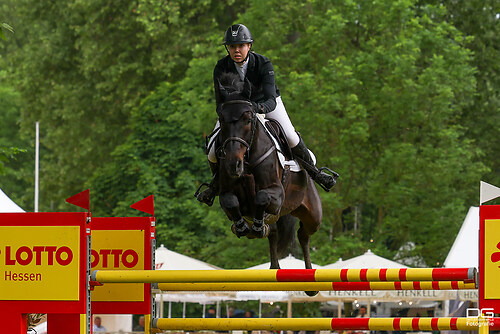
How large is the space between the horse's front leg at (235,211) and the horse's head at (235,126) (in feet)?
0.84

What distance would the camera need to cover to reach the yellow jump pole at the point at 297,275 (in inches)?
256

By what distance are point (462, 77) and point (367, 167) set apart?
312 cm

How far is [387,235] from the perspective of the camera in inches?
944

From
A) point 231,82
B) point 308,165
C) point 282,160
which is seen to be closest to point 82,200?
point 231,82

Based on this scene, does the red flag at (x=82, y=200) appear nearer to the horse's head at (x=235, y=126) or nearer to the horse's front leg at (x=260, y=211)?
the horse's head at (x=235, y=126)

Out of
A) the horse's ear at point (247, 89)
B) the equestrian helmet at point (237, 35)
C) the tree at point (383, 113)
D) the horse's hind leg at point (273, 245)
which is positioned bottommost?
the horse's hind leg at point (273, 245)

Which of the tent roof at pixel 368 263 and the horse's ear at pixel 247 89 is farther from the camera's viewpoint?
the tent roof at pixel 368 263

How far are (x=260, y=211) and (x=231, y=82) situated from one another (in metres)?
1.08

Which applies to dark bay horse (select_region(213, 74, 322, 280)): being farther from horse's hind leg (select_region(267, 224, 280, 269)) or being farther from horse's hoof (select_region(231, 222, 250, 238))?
horse's hind leg (select_region(267, 224, 280, 269))

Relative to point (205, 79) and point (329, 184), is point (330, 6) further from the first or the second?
point (329, 184)

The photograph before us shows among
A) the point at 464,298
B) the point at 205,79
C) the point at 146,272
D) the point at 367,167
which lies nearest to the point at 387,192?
the point at 367,167

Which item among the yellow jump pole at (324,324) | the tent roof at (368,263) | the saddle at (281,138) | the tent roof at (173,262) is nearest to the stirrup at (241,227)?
the yellow jump pole at (324,324)

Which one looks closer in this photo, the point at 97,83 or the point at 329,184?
the point at 329,184

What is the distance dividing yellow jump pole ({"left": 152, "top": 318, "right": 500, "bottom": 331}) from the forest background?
14.1m
